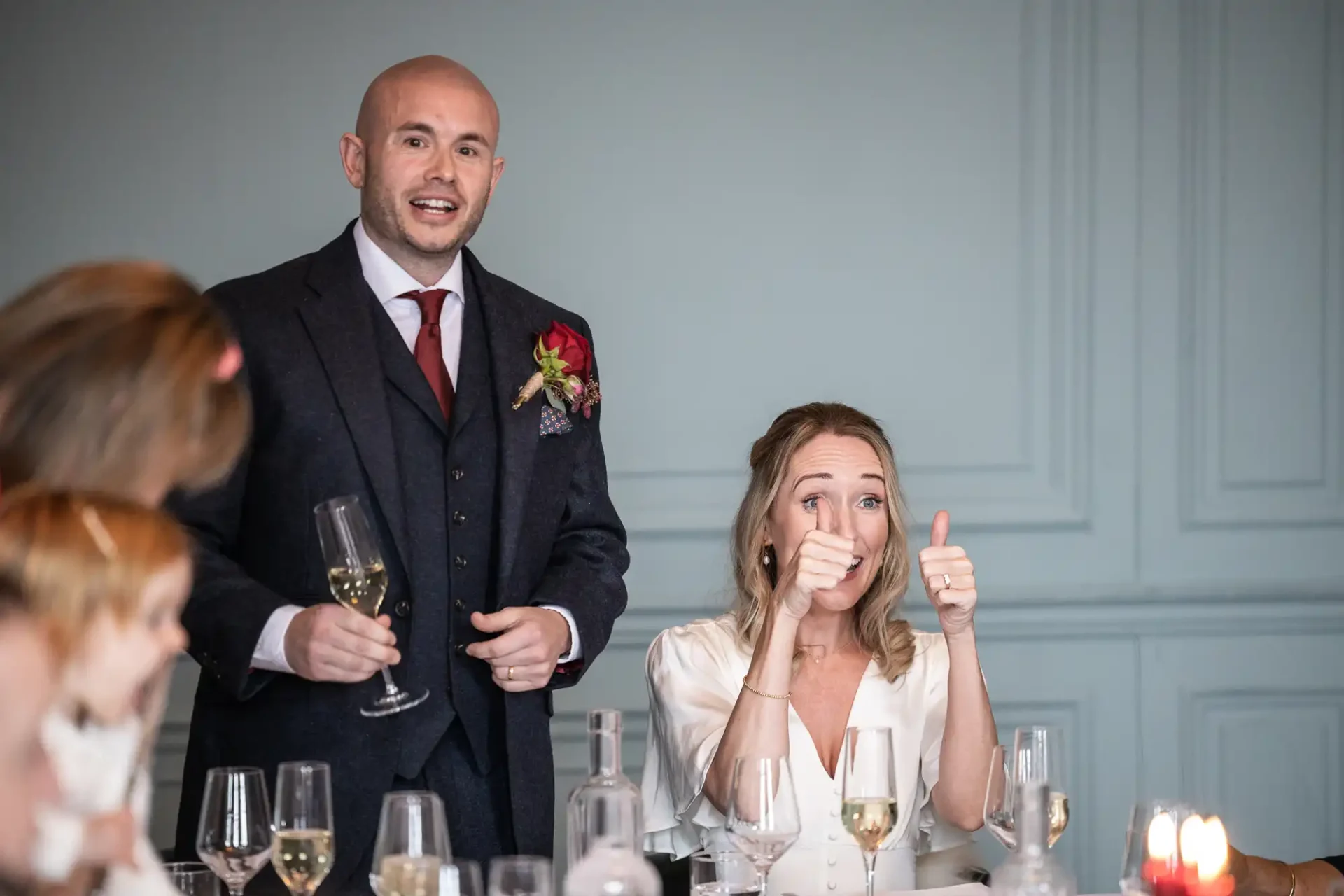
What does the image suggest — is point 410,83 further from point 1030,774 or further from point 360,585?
point 1030,774

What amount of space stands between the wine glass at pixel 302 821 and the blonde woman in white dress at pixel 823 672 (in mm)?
901

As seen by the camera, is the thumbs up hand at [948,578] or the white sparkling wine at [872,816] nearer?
the white sparkling wine at [872,816]

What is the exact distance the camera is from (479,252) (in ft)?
12.2

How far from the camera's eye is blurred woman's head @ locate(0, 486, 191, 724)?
44.9 inches

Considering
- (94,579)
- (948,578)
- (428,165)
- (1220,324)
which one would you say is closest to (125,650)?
(94,579)

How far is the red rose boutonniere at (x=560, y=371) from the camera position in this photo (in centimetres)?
264

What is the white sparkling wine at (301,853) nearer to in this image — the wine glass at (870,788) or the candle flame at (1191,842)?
the wine glass at (870,788)

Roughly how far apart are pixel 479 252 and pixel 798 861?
1873 mm

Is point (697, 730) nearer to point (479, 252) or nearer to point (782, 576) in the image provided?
point (782, 576)

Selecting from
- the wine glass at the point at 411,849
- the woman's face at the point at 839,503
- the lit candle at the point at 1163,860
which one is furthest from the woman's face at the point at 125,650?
the woman's face at the point at 839,503

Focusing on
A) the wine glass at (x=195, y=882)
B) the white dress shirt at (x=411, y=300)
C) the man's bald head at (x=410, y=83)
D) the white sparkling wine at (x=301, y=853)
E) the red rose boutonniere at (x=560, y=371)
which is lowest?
the wine glass at (x=195, y=882)

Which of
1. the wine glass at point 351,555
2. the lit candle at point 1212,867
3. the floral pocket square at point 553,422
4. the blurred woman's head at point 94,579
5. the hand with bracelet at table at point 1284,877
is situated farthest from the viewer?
the floral pocket square at point 553,422

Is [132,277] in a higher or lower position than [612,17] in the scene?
lower

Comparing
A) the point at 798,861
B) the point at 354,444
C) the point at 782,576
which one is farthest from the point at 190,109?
the point at 798,861
